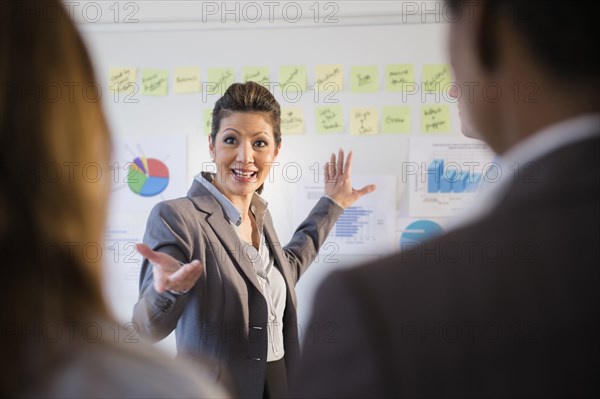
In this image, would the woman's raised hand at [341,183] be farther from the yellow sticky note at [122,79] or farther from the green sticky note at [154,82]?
the yellow sticky note at [122,79]

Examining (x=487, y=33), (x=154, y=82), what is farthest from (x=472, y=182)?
(x=487, y=33)

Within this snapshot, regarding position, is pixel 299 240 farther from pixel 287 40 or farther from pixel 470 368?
pixel 470 368

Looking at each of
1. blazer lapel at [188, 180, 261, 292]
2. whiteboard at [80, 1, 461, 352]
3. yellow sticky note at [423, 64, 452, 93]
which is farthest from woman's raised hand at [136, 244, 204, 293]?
yellow sticky note at [423, 64, 452, 93]

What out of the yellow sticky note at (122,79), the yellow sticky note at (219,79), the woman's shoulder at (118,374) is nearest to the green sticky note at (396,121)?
the yellow sticky note at (219,79)

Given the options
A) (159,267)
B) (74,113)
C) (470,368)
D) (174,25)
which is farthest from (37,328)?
(174,25)

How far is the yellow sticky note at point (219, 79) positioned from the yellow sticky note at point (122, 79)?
12.6 inches

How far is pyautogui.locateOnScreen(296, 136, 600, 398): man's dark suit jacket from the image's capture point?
1.49 ft

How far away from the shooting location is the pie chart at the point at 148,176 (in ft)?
7.92

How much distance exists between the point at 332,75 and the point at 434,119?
1.43 ft

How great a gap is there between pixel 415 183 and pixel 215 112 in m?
0.83

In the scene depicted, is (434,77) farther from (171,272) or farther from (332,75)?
(171,272)

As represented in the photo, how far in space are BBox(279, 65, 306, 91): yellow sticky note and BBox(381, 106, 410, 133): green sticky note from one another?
0.35 meters

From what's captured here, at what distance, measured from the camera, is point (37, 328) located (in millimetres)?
523

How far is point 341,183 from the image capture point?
2.30 m
